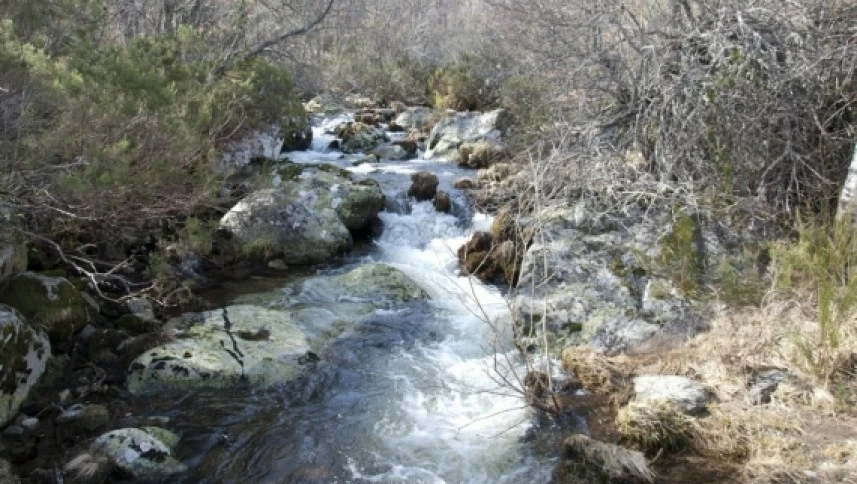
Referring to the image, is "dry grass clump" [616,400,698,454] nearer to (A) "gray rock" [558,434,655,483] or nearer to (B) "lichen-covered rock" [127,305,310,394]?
(A) "gray rock" [558,434,655,483]

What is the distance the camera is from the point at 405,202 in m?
10.8

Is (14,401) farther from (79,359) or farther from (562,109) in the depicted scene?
(562,109)

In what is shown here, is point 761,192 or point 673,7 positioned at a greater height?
point 673,7

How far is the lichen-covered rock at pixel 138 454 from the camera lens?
4320mm

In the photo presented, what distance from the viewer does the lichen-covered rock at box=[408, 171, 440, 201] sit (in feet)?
35.8

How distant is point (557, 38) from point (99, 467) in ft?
23.5

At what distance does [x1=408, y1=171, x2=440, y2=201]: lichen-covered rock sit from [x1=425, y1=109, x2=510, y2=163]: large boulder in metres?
3.53

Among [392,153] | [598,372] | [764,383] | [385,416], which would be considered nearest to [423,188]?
[392,153]

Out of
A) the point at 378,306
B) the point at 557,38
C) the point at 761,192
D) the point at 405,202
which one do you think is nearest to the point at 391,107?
the point at 405,202

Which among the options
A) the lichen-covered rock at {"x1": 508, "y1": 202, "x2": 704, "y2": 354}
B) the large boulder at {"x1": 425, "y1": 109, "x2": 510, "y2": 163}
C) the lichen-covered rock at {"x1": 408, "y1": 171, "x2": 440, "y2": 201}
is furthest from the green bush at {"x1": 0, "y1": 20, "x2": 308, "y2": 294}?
the large boulder at {"x1": 425, "y1": 109, "x2": 510, "y2": 163}

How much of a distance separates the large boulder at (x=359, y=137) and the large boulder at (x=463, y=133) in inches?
63.6

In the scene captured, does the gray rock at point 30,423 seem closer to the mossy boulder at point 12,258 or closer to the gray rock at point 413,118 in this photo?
the mossy boulder at point 12,258

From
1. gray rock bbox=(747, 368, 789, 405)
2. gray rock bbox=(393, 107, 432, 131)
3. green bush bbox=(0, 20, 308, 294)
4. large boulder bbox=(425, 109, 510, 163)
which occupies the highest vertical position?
green bush bbox=(0, 20, 308, 294)

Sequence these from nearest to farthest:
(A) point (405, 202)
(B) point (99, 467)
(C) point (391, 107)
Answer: (B) point (99, 467) < (A) point (405, 202) < (C) point (391, 107)
